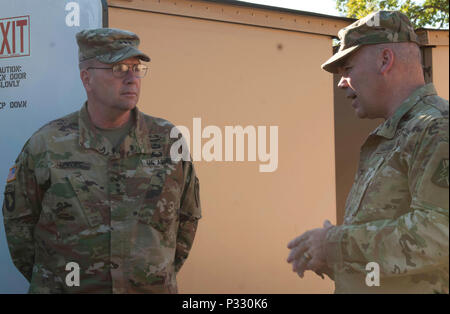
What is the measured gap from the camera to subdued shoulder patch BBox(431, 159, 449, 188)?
1.92 metres

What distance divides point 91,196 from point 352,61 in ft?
4.62

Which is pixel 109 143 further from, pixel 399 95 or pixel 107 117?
pixel 399 95

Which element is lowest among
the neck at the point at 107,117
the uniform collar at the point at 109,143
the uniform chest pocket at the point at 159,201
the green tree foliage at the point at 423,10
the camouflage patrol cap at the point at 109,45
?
the uniform chest pocket at the point at 159,201

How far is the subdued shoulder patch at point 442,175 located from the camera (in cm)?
192

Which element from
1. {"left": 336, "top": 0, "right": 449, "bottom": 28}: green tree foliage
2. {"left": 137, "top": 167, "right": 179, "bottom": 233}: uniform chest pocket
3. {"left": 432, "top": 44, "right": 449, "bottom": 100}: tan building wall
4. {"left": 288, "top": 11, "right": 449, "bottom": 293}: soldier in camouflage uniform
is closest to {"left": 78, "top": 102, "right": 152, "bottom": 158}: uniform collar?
{"left": 137, "top": 167, "right": 179, "bottom": 233}: uniform chest pocket

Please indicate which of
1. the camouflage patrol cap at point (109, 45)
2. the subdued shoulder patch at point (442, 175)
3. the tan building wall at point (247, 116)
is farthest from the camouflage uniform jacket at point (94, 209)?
the tan building wall at point (247, 116)

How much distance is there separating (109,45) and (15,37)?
0.94 meters

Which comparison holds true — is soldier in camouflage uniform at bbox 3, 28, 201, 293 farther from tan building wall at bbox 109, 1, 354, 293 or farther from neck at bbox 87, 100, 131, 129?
tan building wall at bbox 109, 1, 354, 293

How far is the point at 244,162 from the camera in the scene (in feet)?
17.3

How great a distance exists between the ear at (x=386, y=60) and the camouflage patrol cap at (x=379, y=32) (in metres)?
0.04

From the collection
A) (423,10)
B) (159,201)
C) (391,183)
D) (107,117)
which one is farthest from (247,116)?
(423,10)

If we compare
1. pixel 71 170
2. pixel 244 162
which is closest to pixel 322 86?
pixel 244 162

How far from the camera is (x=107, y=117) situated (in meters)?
2.97

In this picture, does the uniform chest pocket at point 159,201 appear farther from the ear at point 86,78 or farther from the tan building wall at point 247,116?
the tan building wall at point 247,116
